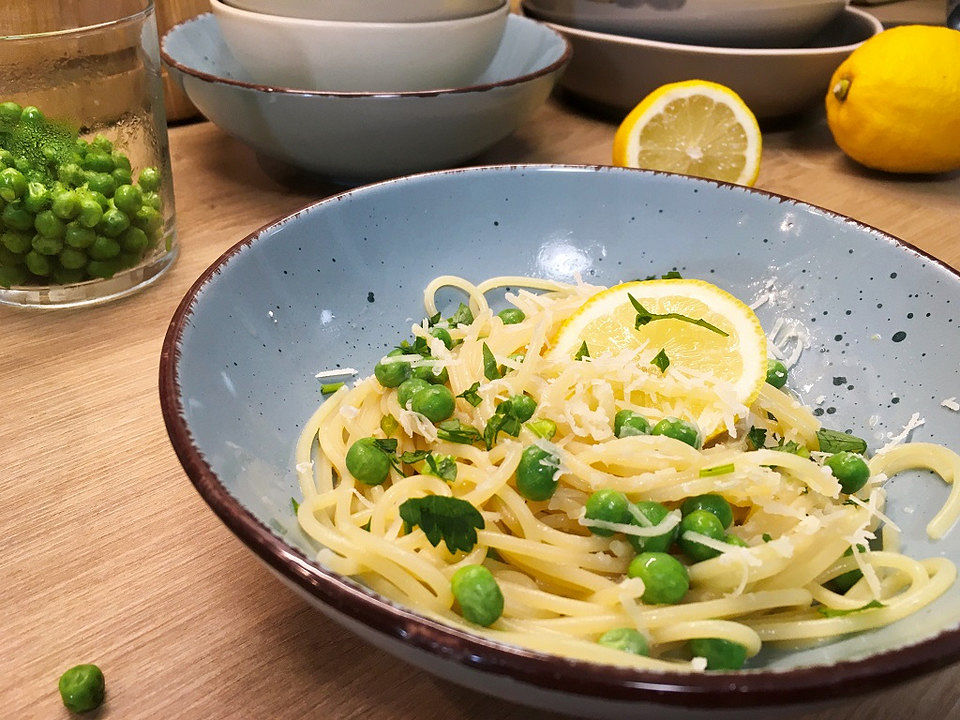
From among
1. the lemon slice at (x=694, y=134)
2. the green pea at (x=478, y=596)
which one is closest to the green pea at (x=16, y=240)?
the green pea at (x=478, y=596)

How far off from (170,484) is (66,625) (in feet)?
1.03

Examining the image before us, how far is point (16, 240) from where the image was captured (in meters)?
1.75

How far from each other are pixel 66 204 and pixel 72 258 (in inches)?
5.5

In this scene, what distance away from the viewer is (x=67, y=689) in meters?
1.03

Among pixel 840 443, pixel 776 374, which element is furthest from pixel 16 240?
pixel 840 443

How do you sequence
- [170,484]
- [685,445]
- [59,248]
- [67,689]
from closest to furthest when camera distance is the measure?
[67,689]
[685,445]
[170,484]
[59,248]

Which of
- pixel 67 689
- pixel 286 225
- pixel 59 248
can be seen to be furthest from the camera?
pixel 59 248

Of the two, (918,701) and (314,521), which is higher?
(314,521)

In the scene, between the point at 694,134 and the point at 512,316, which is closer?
the point at 512,316

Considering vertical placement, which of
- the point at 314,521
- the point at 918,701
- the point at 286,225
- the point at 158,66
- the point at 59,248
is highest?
the point at 158,66

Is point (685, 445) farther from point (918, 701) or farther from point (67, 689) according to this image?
point (67, 689)

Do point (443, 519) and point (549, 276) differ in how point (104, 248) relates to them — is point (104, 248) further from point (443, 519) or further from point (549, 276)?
point (443, 519)

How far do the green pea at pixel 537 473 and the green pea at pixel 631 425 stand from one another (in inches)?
6.8

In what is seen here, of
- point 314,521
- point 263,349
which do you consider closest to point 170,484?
point 263,349
